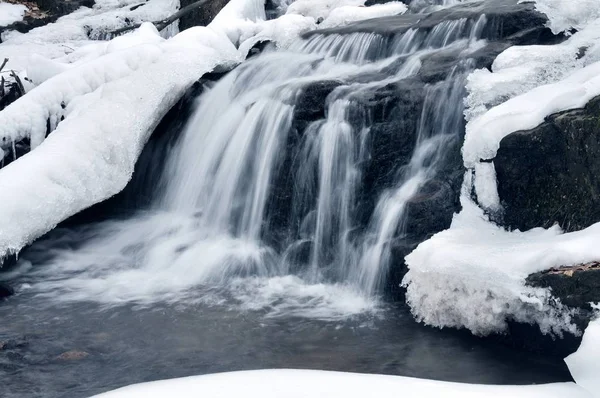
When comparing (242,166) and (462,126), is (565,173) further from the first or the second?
(242,166)

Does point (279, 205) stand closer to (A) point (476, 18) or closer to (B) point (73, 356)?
(B) point (73, 356)

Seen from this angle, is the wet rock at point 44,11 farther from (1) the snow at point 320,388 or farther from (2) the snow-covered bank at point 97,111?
(1) the snow at point 320,388

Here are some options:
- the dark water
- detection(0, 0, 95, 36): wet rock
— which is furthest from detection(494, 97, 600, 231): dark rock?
detection(0, 0, 95, 36): wet rock

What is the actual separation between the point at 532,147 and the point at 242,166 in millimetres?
2997

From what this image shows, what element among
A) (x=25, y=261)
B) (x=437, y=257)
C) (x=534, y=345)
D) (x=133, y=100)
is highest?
(x=133, y=100)

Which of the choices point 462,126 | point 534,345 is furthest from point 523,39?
point 534,345

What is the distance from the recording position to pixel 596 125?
14.8ft

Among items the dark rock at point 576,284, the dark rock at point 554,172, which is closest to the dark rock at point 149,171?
the dark rock at point 554,172

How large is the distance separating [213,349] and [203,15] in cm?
929

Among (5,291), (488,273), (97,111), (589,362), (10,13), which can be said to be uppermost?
(10,13)

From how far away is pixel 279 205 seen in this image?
6367 mm

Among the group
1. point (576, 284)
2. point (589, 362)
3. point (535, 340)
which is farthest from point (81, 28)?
point (589, 362)

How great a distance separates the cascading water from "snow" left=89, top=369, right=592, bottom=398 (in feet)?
6.97

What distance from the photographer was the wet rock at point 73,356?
176 inches
